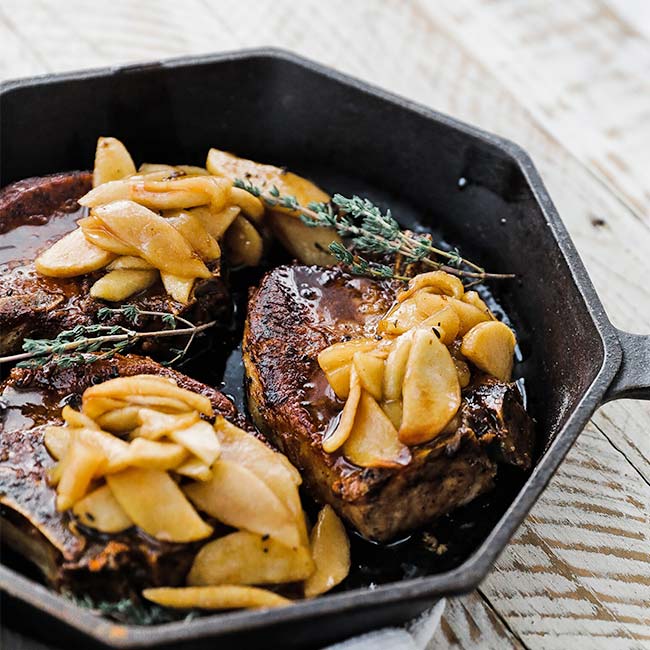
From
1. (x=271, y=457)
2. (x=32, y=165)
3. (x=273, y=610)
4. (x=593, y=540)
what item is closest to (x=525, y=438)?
(x=593, y=540)

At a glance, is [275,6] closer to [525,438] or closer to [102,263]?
[102,263]

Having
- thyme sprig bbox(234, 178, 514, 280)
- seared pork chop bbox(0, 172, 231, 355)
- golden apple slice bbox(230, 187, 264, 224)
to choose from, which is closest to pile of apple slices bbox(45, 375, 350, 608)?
seared pork chop bbox(0, 172, 231, 355)

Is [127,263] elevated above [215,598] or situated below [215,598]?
above

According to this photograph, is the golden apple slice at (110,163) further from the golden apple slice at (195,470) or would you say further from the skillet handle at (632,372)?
the skillet handle at (632,372)

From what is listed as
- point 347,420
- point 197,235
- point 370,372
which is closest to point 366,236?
point 197,235

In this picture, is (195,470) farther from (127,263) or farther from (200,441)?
(127,263)
